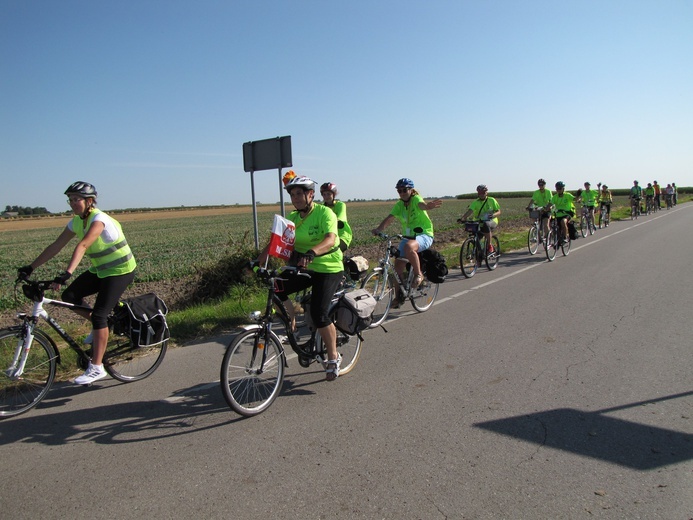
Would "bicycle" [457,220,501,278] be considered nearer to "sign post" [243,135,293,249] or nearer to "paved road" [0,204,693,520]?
"sign post" [243,135,293,249]

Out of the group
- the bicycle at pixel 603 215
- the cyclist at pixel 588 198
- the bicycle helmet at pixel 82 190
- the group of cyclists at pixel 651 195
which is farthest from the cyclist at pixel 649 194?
the bicycle helmet at pixel 82 190

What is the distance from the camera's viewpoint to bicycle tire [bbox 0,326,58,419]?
411 centimetres

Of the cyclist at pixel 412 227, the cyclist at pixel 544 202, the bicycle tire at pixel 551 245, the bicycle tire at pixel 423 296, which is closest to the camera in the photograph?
the cyclist at pixel 412 227

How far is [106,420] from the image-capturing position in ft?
12.9

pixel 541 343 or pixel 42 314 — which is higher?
pixel 42 314

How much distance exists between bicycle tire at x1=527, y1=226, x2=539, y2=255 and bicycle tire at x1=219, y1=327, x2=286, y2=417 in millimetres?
11527

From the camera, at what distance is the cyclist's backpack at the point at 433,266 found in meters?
7.47

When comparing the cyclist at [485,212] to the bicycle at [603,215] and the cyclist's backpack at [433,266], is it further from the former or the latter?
the bicycle at [603,215]

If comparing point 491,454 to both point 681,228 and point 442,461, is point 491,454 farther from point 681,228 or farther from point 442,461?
point 681,228

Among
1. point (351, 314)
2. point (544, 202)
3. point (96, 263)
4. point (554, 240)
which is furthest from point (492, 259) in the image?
point (96, 263)

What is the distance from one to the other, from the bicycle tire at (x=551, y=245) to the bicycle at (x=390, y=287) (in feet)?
19.9

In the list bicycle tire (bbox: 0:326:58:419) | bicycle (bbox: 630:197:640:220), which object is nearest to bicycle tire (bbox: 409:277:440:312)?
bicycle tire (bbox: 0:326:58:419)

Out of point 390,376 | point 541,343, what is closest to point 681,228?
point 541,343

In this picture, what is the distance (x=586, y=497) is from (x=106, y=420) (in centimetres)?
358
